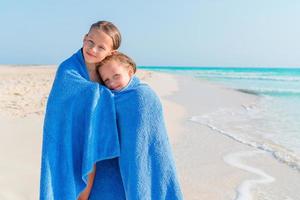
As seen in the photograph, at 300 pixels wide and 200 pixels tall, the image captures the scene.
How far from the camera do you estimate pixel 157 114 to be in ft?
7.50

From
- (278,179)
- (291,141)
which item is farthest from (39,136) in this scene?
(291,141)

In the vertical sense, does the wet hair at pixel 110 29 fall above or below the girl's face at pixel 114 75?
above

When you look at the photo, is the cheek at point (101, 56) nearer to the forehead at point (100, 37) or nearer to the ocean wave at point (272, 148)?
the forehead at point (100, 37)

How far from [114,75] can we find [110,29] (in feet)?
0.84

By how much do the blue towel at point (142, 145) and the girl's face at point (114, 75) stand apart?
4 centimetres

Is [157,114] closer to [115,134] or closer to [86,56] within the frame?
[115,134]

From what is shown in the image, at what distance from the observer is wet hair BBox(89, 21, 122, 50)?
232 cm

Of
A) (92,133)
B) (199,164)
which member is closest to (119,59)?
(92,133)

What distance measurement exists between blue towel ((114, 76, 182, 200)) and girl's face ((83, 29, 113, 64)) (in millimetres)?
222

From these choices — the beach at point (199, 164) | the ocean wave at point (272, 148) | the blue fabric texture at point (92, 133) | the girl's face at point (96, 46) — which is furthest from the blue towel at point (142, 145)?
the ocean wave at point (272, 148)

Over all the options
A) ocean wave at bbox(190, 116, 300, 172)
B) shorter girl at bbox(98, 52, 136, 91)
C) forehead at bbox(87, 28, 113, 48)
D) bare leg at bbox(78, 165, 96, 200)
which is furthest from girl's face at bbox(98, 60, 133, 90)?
ocean wave at bbox(190, 116, 300, 172)

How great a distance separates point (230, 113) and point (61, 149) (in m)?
9.96

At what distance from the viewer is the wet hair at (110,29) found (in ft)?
7.60

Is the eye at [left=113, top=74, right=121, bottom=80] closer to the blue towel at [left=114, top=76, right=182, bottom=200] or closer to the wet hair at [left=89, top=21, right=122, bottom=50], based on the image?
the blue towel at [left=114, top=76, right=182, bottom=200]
